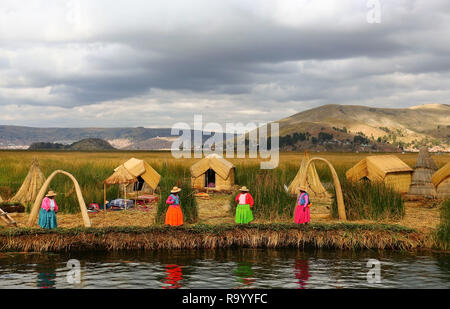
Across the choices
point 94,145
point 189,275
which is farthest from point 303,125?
point 189,275

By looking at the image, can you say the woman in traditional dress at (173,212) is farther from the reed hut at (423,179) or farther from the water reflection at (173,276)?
the reed hut at (423,179)

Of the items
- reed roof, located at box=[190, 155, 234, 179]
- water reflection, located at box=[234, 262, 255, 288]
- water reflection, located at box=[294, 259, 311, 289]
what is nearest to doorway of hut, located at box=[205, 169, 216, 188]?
reed roof, located at box=[190, 155, 234, 179]

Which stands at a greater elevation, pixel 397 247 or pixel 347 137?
pixel 347 137

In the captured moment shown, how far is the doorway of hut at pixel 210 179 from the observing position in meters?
23.5

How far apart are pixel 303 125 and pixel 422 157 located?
167 meters

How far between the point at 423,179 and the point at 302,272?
11.7 metres

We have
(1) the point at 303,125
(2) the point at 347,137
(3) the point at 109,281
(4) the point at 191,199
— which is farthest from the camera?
(1) the point at 303,125

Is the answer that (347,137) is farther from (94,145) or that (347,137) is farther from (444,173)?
(444,173)

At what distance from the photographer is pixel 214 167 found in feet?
75.7

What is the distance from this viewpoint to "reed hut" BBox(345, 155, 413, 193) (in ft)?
66.9

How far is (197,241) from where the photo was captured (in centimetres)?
1156

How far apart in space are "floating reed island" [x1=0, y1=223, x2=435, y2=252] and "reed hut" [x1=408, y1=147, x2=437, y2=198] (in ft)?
25.8
